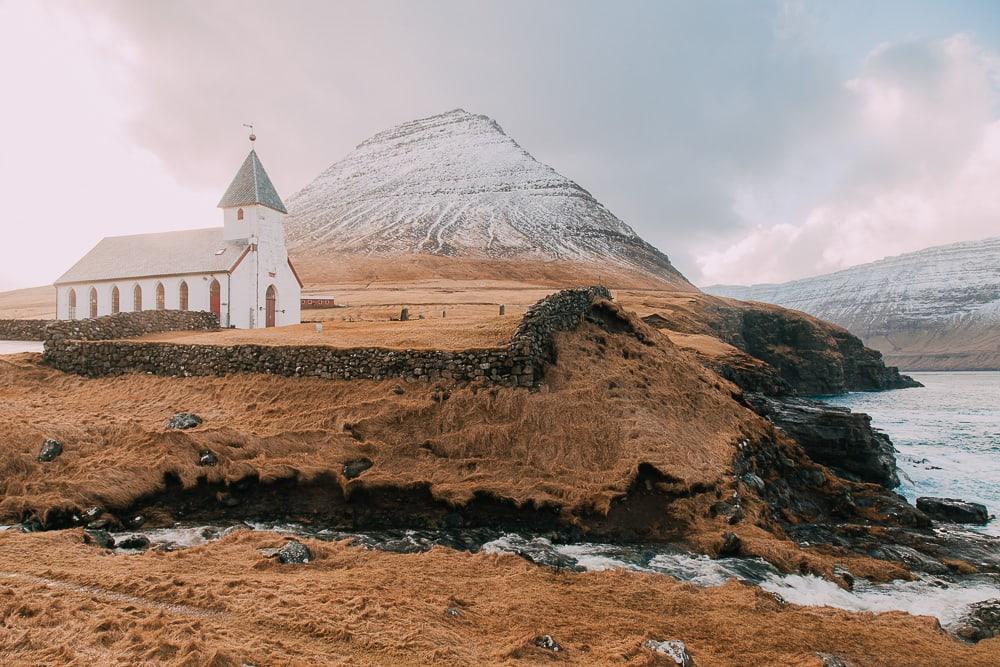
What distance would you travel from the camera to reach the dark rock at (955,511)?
18.9 metres

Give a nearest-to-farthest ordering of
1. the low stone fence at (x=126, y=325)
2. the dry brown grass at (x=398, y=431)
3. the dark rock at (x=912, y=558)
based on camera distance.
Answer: the dark rock at (x=912, y=558), the dry brown grass at (x=398, y=431), the low stone fence at (x=126, y=325)

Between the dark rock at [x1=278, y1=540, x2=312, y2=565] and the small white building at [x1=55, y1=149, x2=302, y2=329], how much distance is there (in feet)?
98.0

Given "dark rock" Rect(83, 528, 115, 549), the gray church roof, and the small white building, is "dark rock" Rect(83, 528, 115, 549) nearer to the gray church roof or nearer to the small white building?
the small white building

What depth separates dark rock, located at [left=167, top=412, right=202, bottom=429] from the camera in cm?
1711

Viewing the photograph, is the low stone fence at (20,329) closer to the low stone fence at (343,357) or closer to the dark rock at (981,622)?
the low stone fence at (343,357)

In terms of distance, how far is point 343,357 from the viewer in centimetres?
1938

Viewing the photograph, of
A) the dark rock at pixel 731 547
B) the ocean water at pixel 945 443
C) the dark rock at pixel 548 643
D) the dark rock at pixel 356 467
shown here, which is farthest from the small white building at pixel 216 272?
the ocean water at pixel 945 443

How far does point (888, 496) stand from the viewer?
60.0ft

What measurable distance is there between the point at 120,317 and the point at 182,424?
40.2 ft

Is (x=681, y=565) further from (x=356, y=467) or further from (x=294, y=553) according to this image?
(x=356, y=467)

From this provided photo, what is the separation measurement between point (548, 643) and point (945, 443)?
38.6 m

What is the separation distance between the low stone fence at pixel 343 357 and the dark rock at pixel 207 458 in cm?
465

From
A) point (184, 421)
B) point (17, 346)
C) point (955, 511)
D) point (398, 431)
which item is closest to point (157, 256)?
point (17, 346)

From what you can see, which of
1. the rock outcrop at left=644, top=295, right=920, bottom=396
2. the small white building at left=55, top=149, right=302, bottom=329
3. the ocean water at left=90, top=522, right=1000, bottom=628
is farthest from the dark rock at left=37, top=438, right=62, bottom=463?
the rock outcrop at left=644, top=295, right=920, bottom=396
